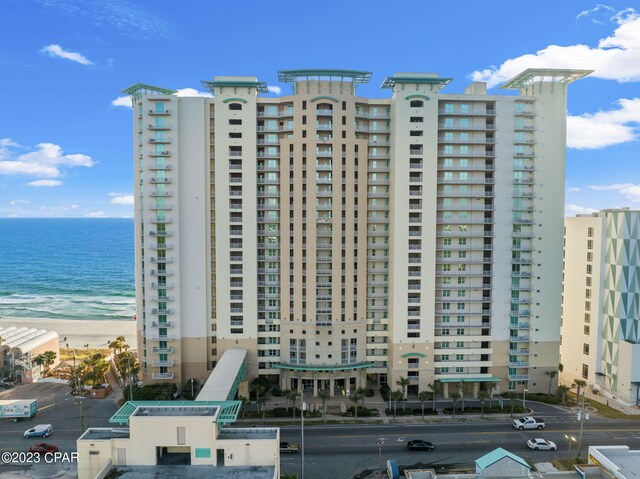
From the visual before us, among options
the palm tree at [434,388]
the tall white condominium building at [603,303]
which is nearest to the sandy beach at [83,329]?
the palm tree at [434,388]

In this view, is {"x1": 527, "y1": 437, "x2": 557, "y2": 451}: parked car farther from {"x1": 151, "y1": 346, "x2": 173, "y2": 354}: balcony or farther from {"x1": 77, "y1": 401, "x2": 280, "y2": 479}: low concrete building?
{"x1": 151, "y1": 346, "x2": 173, "y2": 354}: balcony

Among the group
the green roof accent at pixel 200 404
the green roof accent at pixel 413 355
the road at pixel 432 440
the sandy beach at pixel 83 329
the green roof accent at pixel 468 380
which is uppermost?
the green roof accent at pixel 200 404

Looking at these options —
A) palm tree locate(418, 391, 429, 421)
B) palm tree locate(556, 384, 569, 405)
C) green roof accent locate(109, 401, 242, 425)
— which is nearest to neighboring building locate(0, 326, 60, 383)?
green roof accent locate(109, 401, 242, 425)

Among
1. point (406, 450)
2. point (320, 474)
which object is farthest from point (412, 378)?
point (320, 474)

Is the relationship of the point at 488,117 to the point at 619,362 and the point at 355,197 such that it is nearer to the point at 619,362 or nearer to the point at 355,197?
the point at 355,197

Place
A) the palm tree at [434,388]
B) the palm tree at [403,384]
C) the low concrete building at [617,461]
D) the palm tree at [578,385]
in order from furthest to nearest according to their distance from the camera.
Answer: the palm tree at [403,384]
the palm tree at [434,388]
the palm tree at [578,385]
the low concrete building at [617,461]

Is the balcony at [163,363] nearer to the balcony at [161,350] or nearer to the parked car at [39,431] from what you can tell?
the balcony at [161,350]

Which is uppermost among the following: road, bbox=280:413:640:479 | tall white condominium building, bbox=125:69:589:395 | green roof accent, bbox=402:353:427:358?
tall white condominium building, bbox=125:69:589:395
